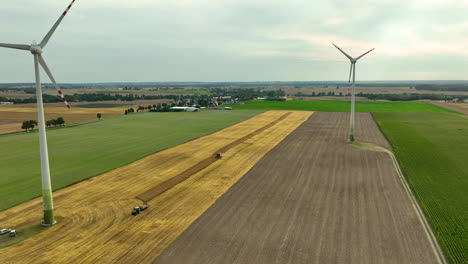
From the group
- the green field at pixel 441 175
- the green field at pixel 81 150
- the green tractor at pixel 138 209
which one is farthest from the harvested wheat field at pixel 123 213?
the green field at pixel 441 175

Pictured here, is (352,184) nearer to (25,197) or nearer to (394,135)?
(25,197)

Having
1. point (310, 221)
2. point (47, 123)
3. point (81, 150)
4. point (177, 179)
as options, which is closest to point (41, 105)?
point (177, 179)

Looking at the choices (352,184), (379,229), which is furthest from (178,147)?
(379,229)

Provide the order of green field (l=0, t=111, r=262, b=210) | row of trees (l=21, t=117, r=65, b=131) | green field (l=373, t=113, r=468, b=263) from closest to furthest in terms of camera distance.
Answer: green field (l=373, t=113, r=468, b=263) → green field (l=0, t=111, r=262, b=210) → row of trees (l=21, t=117, r=65, b=131)

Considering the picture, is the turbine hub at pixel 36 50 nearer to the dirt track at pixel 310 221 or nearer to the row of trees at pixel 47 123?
the dirt track at pixel 310 221

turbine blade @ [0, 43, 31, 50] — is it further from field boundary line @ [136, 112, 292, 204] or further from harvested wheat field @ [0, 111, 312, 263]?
field boundary line @ [136, 112, 292, 204]

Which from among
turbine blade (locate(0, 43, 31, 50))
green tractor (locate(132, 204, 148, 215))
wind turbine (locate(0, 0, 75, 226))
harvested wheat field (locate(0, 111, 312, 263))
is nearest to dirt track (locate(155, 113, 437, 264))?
harvested wheat field (locate(0, 111, 312, 263))

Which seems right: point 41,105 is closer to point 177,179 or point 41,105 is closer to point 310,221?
point 177,179
